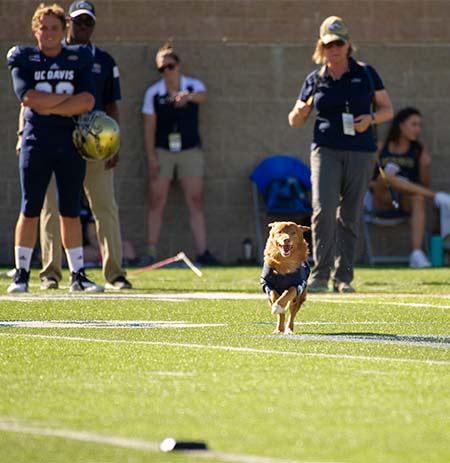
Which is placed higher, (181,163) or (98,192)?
(98,192)

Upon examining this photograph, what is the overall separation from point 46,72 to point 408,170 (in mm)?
7538

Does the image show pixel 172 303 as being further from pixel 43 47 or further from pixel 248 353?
pixel 248 353

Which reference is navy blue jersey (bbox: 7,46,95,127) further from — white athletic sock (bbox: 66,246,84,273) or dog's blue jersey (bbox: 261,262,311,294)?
dog's blue jersey (bbox: 261,262,311,294)

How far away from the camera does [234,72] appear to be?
18.8m

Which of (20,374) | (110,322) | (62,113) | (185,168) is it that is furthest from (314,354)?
(185,168)

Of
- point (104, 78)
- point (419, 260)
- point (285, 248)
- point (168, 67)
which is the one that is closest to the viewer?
point (285, 248)

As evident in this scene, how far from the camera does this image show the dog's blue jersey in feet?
27.7

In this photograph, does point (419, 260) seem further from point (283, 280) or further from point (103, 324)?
point (283, 280)

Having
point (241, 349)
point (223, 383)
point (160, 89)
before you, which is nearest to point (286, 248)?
point (241, 349)

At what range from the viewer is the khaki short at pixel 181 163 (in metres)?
18.2

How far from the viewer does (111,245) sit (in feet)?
43.4

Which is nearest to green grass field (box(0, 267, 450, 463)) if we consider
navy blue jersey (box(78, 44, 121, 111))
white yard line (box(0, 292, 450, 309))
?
white yard line (box(0, 292, 450, 309))

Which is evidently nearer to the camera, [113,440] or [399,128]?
[113,440]

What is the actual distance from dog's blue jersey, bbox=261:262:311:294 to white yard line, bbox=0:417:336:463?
337 cm
